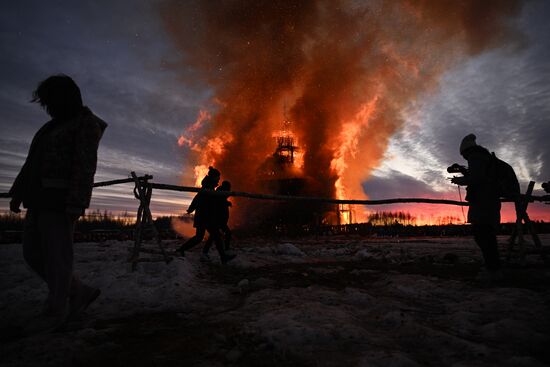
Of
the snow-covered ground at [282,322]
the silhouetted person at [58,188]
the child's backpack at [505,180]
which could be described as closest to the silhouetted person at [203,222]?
the snow-covered ground at [282,322]

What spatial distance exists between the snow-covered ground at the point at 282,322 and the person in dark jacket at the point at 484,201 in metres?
0.43

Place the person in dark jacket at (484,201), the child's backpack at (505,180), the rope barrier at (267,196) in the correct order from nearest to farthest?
the person in dark jacket at (484,201) < the child's backpack at (505,180) < the rope barrier at (267,196)

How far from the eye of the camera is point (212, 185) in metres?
7.58

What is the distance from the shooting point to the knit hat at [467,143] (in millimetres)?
4855

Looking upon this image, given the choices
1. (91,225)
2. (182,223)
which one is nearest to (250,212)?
(182,223)

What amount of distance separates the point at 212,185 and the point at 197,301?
4.28 meters

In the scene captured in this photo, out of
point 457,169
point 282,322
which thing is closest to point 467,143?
point 457,169

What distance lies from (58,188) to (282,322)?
2330 millimetres

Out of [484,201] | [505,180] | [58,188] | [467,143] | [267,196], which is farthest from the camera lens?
[267,196]

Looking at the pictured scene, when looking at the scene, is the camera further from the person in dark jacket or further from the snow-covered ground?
the snow-covered ground

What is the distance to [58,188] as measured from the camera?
265cm

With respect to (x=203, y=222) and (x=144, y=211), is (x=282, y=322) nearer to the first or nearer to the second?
(x=144, y=211)

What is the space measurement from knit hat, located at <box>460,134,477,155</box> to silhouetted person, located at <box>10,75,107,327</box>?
5.29 meters

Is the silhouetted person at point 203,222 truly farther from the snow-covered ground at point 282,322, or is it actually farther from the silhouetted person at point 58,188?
the silhouetted person at point 58,188
